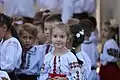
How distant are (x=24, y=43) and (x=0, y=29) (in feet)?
1.79

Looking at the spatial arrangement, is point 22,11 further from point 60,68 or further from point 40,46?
point 60,68

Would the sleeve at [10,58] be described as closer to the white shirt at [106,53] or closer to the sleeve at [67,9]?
the sleeve at [67,9]

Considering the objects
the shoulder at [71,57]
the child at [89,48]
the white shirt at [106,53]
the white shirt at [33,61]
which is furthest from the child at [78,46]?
the white shirt at [106,53]

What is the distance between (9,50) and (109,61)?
2468mm

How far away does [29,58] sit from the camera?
16.3 ft

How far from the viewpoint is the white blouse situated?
13.5 ft

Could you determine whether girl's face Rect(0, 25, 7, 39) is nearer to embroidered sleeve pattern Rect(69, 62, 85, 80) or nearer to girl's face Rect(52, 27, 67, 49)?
girl's face Rect(52, 27, 67, 49)

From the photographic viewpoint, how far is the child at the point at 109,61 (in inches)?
260

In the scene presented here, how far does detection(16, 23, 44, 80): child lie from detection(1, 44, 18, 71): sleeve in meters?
0.45

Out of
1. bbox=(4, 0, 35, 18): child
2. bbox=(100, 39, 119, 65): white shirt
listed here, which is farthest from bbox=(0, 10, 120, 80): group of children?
bbox=(4, 0, 35, 18): child

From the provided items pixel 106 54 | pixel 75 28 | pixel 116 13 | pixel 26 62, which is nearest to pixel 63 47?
pixel 75 28

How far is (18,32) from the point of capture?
16.7 feet

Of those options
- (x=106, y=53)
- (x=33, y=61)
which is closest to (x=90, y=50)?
(x=106, y=53)

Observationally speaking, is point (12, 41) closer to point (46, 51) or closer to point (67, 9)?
point (46, 51)
